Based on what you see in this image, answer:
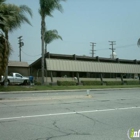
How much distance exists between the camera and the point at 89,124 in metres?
7.99

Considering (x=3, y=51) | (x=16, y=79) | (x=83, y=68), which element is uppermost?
(x=3, y=51)

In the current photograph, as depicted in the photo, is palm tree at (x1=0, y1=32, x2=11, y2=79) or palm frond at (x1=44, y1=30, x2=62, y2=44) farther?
palm frond at (x1=44, y1=30, x2=62, y2=44)

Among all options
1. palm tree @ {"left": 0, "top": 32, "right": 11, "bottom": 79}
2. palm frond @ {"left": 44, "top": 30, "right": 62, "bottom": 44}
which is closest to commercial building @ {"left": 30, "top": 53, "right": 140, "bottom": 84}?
palm frond @ {"left": 44, "top": 30, "right": 62, "bottom": 44}

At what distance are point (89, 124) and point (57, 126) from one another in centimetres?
109

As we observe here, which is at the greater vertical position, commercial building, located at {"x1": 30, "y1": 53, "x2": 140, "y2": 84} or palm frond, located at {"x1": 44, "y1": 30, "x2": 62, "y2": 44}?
palm frond, located at {"x1": 44, "y1": 30, "x2": 62, "y2": 44}

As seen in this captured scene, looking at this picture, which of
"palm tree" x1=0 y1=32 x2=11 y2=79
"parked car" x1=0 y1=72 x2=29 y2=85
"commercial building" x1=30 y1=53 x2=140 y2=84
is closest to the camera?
"palm tree" x1=0 y1=32 x2=11 y2=79

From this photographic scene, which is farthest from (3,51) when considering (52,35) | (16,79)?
(52,35)

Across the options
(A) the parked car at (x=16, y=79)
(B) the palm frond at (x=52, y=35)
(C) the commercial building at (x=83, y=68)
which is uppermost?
(B) the palm frond at (x=52, y=35)

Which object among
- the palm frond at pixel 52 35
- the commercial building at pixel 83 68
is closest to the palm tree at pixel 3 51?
the commercial building at pixel 83 68

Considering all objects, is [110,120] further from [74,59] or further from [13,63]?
[13,63]

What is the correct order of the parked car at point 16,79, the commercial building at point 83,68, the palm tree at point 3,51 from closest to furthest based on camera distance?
the palm tree at point 3,51 < the parked car at point 16,79 < the commercial building at point 83,68

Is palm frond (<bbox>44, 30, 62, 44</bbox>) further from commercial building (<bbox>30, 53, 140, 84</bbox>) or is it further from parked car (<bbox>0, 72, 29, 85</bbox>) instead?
parked car (<bbox>0, 72, 29, 85</bbox>)

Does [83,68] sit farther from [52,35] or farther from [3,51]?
[3,51]

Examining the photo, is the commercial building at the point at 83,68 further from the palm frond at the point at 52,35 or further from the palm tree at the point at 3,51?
the palm tree at the point at 3,51
